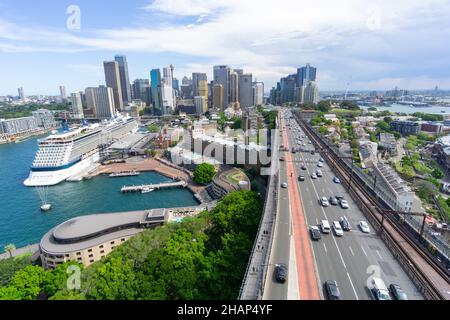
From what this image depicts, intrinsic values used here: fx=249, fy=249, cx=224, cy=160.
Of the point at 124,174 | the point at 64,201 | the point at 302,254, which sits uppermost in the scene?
the point at 302,254

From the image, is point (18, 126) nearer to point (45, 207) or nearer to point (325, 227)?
point (45, 207)

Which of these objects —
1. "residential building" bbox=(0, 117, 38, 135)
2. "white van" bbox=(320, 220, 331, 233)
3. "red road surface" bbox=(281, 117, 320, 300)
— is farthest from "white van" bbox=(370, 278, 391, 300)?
"residential building" bbox=(0, 117, 38, 135)

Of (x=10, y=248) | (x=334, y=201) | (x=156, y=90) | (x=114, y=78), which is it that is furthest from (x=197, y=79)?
(x=334, y=201)

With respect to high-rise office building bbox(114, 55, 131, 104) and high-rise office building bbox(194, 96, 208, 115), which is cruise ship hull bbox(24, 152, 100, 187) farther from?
high-rise office building bbox(114, 55, 131, 104)

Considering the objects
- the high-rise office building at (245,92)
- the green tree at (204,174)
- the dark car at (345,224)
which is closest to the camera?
the dark car at (345,224)

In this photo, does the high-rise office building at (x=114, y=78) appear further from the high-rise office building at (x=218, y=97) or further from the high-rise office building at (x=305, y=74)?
the high-rise office building at (x=305, y=74)

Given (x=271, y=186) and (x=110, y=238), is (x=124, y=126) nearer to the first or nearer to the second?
(x=110, y=238)


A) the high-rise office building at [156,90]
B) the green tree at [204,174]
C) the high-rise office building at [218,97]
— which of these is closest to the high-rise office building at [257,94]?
the high-rise office building at [218,97]
